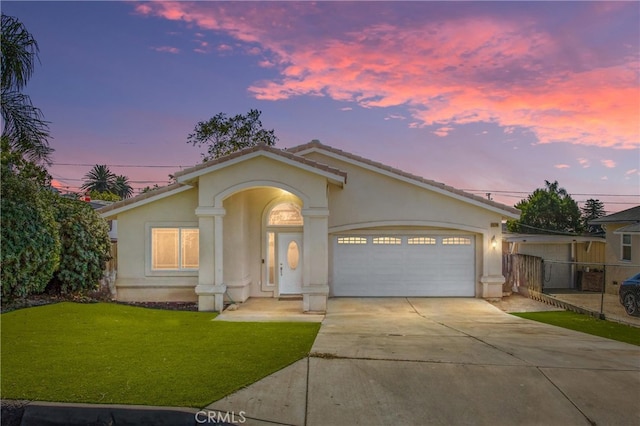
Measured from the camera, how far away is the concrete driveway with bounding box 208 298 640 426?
471 centimetres

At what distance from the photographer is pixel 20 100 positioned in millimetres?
9445

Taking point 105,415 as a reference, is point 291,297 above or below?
below

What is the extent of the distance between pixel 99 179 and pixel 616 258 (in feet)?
223

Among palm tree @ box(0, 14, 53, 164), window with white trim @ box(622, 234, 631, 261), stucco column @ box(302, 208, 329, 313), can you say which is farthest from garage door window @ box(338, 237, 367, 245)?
window with white trim @ box(622, 234, 631, 261)

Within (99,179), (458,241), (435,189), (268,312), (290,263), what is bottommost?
(268,312)

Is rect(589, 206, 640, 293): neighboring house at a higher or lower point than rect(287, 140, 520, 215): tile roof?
lower

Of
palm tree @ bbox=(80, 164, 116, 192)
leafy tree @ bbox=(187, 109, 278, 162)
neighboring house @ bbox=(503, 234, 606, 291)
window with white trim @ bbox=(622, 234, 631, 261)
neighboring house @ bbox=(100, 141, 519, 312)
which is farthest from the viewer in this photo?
palm tree @ bbox=(80, 164, 116, 192)

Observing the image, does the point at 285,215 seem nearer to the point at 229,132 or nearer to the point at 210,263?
the point at 210,263

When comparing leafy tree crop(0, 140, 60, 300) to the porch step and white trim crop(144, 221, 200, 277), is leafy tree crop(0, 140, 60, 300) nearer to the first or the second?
white trim crop(144, 221, 200, 277)

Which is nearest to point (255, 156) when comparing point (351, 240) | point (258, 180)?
point (258, 180)

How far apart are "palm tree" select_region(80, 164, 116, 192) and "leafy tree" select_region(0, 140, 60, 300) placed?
64.5 meters

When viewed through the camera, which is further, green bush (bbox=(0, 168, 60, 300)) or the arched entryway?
the arched entryway

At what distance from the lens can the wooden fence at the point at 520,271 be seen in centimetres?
1479

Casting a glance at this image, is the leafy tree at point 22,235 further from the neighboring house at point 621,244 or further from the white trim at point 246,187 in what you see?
the neighboring house at point 621,244
